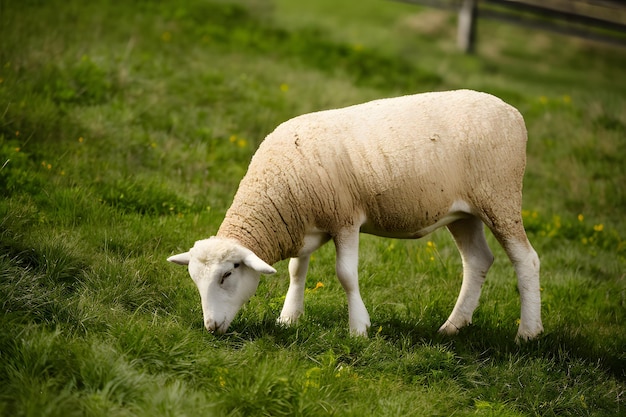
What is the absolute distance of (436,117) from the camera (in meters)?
5.84

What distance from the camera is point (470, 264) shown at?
20.9ft

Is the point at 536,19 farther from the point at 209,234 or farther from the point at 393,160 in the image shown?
the point at 393,160

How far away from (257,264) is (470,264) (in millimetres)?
2216

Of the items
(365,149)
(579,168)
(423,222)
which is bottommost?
(579,168)

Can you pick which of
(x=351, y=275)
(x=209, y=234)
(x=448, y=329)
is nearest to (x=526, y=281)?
(x=448, y=329)

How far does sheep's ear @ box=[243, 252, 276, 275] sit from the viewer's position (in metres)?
4.91

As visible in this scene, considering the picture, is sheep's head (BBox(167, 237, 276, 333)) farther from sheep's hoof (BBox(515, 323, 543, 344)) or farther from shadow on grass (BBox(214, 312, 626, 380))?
sheep's hoof (BBox(515, 323, 543, 344))

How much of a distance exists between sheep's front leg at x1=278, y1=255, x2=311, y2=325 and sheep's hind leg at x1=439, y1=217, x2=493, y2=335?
123 cm

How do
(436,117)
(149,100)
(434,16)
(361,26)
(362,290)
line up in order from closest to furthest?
1. (436,117)
2. (362,290)
3. (149,100)
4. (361,26)
5. (434,16)

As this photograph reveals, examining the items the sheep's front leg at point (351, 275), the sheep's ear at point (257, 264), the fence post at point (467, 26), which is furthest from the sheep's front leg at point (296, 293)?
the fence post at point (467, 26)

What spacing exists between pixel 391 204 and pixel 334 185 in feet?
1.59

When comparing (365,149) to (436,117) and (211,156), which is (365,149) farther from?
(211,156)

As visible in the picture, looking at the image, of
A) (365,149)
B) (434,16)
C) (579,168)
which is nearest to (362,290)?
(365,149)

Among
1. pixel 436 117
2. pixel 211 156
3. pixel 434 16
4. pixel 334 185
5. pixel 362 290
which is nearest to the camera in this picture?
pixel 334 185
